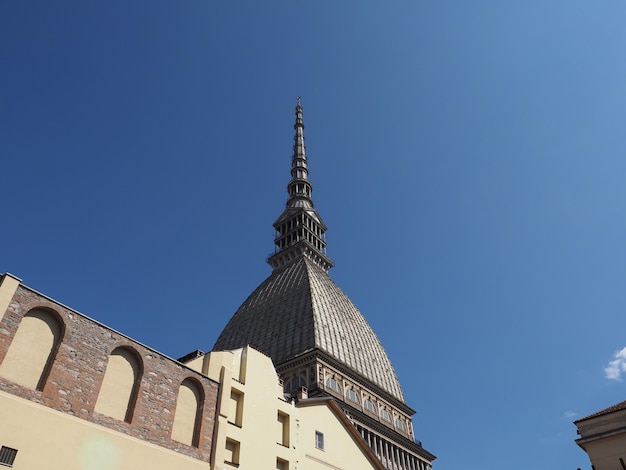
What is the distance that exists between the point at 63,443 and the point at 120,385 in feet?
9.99

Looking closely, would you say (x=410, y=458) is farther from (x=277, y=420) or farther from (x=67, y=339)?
(x=67, y=339)

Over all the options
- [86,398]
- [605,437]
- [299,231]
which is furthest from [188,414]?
[299,231]

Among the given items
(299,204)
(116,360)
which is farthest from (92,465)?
(299,204)

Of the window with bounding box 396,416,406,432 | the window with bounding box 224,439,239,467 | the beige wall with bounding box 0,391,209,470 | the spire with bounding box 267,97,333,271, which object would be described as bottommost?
the beige wall with bounding box 0,391,209,470

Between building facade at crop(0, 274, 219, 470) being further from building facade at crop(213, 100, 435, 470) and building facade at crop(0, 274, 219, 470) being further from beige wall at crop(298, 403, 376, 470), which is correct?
building facade at crop(213, 100, 435, 470)


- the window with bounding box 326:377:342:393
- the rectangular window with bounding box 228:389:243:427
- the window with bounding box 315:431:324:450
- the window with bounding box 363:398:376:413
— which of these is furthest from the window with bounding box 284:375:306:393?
the rectangular window with bounding box 228:389:243:427

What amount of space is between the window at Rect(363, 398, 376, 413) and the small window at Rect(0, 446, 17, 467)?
5356 cm

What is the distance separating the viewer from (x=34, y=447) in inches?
607

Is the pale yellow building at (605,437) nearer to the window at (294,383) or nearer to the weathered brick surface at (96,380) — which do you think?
the weathered brick surface at (96,380)

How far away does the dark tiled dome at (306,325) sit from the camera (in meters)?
67.2

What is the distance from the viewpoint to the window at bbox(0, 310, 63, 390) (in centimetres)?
1636

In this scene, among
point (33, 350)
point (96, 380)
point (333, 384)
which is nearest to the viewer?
point (33, 350)

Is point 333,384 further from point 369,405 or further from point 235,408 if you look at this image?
point 235,408

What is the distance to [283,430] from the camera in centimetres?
2430
